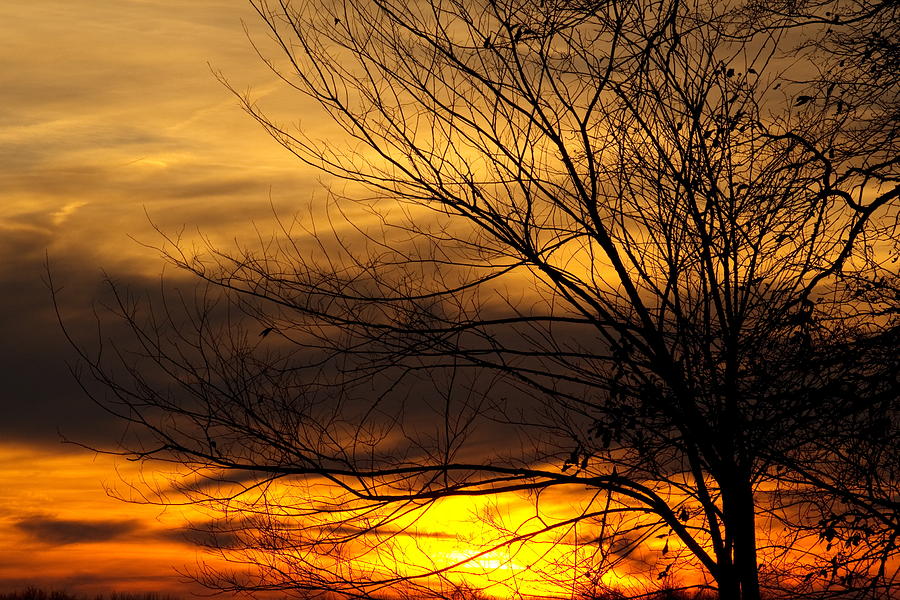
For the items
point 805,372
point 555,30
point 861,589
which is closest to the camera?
point 805,372

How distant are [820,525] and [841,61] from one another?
3599 mm

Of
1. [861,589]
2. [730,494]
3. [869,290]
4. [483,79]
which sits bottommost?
[861,589]

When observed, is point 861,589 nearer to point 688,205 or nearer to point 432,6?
point 688,205

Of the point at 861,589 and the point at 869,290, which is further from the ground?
the point at 869,290

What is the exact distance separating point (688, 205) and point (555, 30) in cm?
167

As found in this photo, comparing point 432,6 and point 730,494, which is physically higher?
point 432,6

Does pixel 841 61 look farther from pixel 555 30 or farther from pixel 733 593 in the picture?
pixel 733 593

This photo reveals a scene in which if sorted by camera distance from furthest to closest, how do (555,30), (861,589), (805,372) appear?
(555,30), (861,589), (805,372)

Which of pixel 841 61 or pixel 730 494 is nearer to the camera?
pixel 730 494

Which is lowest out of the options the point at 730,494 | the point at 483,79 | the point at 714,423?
the point at 730,494

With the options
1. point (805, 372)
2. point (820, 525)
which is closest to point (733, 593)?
point (820, 525)

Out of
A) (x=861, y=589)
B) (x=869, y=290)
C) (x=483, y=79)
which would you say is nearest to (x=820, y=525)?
(x=861, y=589)

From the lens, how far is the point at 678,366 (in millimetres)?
7359

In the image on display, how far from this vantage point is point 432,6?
7824 millimetres
